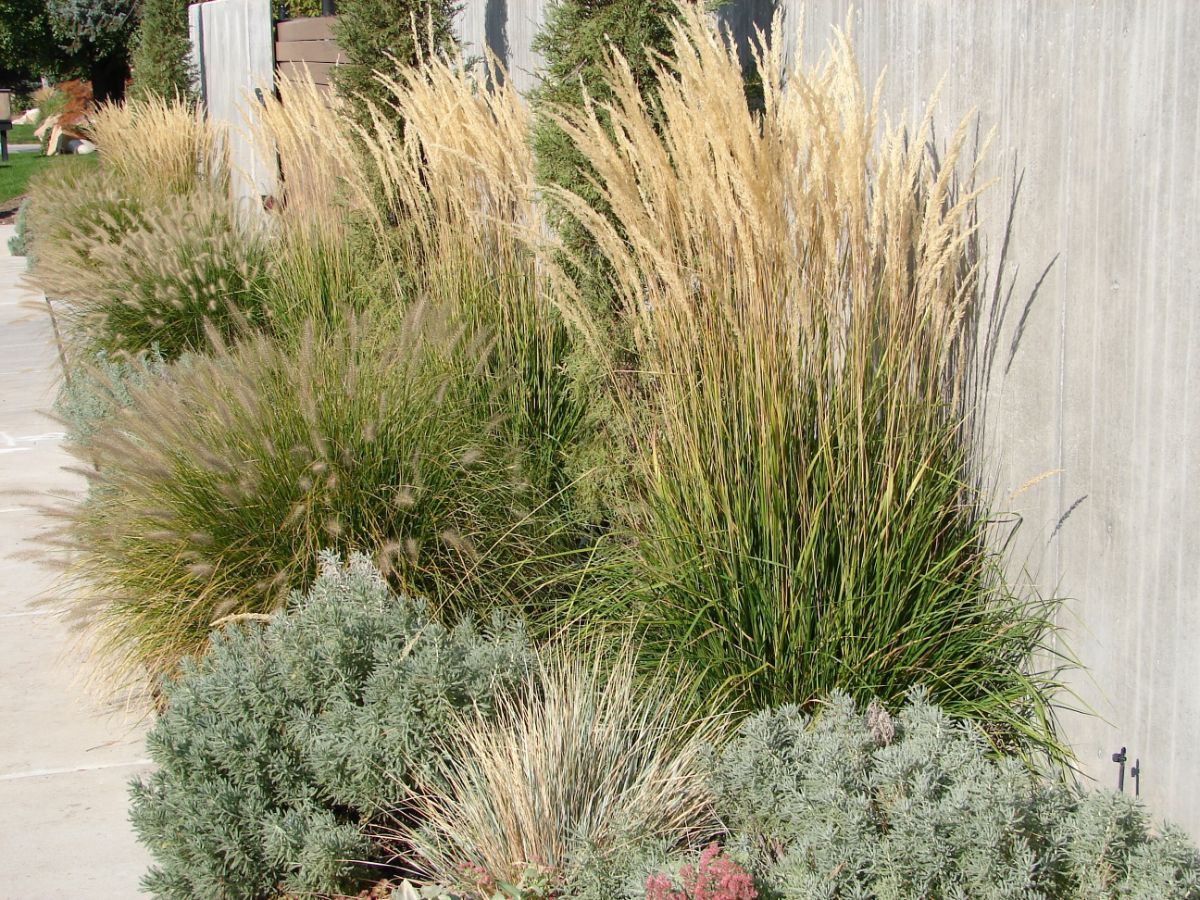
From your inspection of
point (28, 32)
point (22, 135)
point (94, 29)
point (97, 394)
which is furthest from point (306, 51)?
point (22, 135)

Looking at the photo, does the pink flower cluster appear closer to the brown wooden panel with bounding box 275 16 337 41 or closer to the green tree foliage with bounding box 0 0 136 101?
the brown wooden panel with bounding box 275 16 337 41

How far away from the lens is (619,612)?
3451 millimetres

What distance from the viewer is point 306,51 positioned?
12422 millimetres

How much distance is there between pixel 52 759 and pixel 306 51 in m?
10.2

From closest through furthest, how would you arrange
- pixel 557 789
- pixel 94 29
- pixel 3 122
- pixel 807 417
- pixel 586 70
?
1. pixel 557 789
2. pixel 807 417
3. pixel 586 70
4. pixel 94 29
5. pixel 3 122

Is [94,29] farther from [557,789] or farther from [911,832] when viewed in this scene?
[911,832]

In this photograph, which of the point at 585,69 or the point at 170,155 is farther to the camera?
the point at 170,155

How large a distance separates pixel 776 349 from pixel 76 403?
137 inches

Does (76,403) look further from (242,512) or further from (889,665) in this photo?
(889,665)

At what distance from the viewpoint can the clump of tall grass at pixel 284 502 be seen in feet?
11.9

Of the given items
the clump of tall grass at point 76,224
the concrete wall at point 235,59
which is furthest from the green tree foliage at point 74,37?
the clump of tall grass at point 76,224

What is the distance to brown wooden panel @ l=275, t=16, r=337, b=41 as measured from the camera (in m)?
12.2

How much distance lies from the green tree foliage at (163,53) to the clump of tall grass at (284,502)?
1280cm

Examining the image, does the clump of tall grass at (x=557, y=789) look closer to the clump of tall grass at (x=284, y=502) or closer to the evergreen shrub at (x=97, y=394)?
the clump of tall grass at (x=284, y=502)
